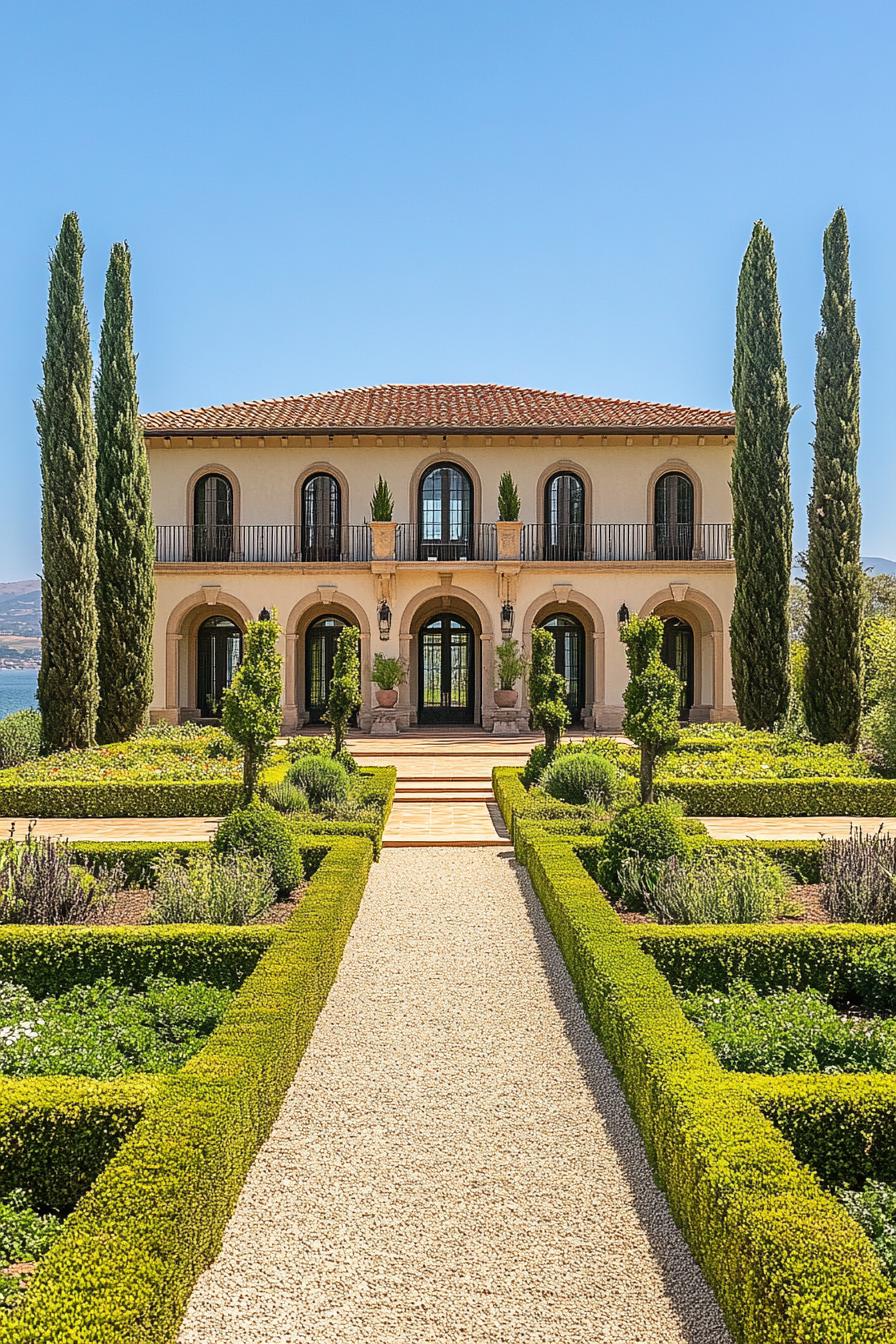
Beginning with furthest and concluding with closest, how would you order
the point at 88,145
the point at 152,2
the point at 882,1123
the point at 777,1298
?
1. the point at 88,145
2. the point at 152,2
3. the point at 882,1123
4. the point at 777,1298

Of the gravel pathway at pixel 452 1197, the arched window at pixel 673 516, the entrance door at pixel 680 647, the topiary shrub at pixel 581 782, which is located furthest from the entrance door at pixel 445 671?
the gravel pathway at pixel 452 1197

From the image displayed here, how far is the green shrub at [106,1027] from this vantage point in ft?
15.6

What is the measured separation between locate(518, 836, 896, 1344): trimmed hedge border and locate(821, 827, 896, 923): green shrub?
104 inches

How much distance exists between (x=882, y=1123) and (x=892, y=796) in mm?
10178

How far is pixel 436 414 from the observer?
2519 centimetres

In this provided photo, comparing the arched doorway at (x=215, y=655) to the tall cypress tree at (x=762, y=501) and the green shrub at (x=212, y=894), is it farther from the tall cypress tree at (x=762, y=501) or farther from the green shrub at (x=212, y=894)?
the green shrub at (x=212, y=894)

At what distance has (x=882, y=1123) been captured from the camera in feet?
13.0

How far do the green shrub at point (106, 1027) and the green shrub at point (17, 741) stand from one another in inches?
490

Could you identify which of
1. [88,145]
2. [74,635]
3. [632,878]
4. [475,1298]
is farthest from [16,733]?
[475,1298]

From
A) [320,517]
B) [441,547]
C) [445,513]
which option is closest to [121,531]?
[320,517]

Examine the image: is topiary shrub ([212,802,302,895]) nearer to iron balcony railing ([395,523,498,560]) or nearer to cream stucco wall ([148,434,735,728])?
cream stucco wall ([148,434,735,728])

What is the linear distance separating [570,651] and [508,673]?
3.04 metres

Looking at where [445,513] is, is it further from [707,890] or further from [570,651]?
[707,890]

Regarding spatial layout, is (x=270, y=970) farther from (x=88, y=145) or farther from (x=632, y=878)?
(x=88, y=145)
